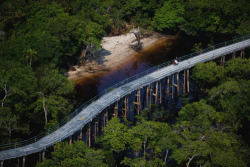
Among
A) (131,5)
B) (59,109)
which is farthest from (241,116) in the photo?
(131,5)

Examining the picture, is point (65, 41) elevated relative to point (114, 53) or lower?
elevated

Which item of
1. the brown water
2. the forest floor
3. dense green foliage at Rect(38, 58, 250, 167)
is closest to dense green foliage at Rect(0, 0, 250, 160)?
dense green foliage at Rect(38, 58, 250, 167)

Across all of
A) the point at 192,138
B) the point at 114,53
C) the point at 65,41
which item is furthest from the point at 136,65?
the point at 192,138

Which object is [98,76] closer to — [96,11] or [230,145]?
[96,11]

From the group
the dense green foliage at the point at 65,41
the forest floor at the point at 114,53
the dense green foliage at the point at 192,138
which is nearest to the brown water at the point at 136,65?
the forest floor at the point at 114,53

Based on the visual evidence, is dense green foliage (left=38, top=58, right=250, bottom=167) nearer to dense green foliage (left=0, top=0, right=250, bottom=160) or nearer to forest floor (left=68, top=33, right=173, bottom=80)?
dense green foliage (left=0, top=0, right=250, bottom=160)

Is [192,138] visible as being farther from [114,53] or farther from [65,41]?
[114,53]
